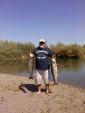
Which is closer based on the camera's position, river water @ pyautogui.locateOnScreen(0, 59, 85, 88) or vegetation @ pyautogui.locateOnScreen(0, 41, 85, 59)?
river water @ pyautogui.locateOnScreen(0, 59, 85, 88)

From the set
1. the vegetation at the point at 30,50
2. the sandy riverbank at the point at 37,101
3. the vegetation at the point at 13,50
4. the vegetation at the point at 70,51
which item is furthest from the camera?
the vegetation at the point at 70,51

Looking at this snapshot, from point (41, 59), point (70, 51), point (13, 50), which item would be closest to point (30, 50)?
point (13, 50)

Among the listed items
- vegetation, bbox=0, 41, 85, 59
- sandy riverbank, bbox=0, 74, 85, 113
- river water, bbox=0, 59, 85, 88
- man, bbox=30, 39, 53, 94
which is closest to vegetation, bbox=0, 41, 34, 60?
vegetation, bbox=0, 41, 85, 59

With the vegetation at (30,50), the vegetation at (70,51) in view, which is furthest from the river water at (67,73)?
the vegetation at (70,51)

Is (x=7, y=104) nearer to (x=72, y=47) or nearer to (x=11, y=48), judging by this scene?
(x=11, y=48)

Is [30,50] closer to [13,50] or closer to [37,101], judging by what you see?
[13,50]

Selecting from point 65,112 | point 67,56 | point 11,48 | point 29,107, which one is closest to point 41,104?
point 29,107

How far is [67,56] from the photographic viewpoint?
2574 inches

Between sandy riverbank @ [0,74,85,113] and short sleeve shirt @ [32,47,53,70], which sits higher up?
short sleeve shirt @ [32,47,53,70]

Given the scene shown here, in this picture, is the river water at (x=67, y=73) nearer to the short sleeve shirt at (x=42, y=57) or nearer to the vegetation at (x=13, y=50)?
the short sleeve shirt at (x=42, y=57)

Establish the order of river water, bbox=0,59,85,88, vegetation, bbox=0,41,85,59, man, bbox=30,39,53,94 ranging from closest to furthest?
man, bbox=30,39,53,94 → river water, bbox=0,59,85,88 → vegetation, bbox=0,41,85,59

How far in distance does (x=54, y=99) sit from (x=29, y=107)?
4.20 ft

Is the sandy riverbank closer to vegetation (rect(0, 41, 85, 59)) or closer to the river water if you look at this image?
the river water

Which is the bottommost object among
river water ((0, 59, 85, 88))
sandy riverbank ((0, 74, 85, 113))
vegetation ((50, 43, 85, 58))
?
river water ((0, 59, 85, 88))
